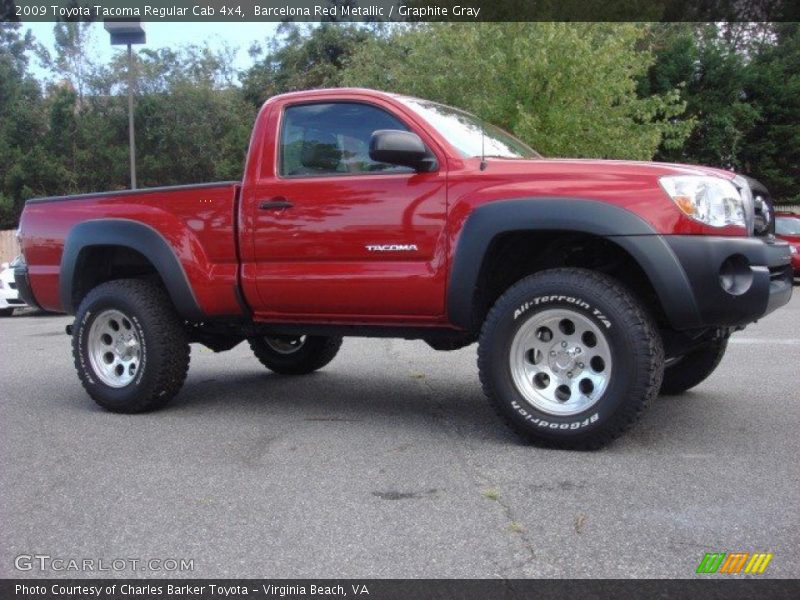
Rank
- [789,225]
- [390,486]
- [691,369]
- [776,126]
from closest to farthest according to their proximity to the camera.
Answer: [390,486], [691,369], [789,225], [776,126]

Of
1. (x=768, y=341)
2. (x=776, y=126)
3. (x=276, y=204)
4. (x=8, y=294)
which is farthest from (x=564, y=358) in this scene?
(x=776, y=126)

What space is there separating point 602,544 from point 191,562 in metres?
1.55

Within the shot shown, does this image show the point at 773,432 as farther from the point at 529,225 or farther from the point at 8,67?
the point at 8,67

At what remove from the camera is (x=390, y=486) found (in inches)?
162

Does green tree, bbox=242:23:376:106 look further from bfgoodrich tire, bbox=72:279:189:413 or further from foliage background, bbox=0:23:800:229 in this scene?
bfgoodrich tire, bbox=72:279:189:413

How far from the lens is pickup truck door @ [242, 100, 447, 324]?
496 cm

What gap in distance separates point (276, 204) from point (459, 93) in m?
15.6

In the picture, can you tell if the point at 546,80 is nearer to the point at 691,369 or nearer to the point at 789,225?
the point at 789,225

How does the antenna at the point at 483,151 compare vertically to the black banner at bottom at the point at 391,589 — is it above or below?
above

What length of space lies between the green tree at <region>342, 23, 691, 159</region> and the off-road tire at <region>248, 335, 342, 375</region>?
11.9 metres

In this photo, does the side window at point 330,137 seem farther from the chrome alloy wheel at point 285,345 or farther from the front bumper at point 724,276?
the chrome alloy wheel at point 285,345

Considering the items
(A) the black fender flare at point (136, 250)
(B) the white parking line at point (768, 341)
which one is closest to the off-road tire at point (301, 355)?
(A) the black fender flare at point (136, 250)

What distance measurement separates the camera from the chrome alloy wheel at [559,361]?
4.59m

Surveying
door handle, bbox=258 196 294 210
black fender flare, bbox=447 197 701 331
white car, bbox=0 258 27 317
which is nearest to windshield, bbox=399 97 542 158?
black fender flare, bbox=447 197 701 331
